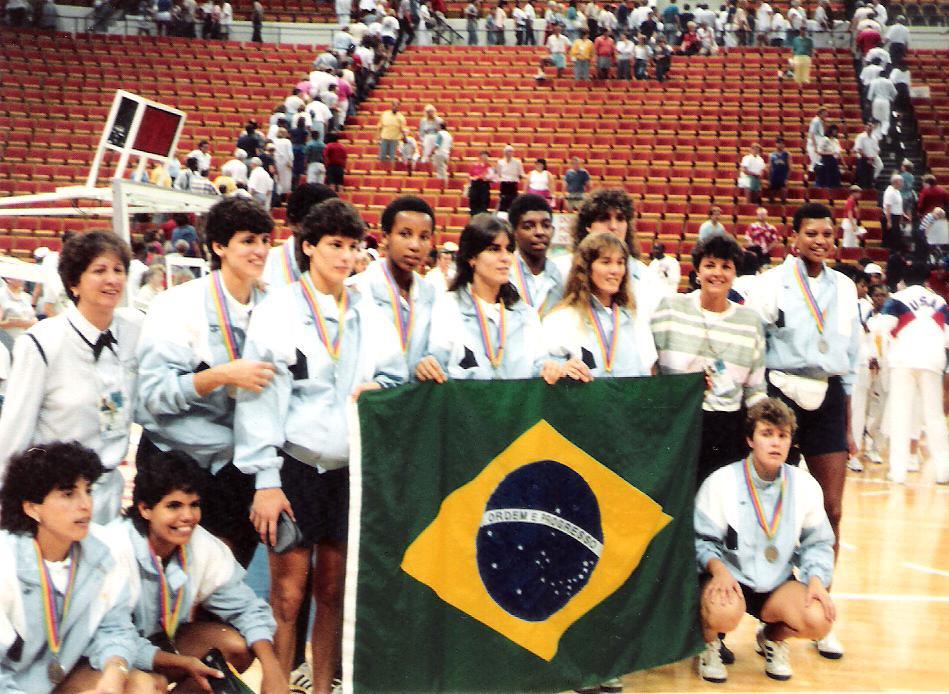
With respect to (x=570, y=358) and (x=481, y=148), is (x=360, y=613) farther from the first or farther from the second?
(x=481, y=148)

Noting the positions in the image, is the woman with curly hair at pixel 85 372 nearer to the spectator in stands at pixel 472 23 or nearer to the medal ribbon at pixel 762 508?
the medal ribbon at pixel 762 508

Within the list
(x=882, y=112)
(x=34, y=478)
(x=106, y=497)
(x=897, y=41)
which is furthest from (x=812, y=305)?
(x=897, y=41)

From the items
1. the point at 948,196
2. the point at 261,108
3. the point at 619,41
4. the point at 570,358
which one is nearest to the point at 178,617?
the point at 570,358

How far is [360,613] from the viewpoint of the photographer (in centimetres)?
341

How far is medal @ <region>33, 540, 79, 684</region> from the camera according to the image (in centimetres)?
299

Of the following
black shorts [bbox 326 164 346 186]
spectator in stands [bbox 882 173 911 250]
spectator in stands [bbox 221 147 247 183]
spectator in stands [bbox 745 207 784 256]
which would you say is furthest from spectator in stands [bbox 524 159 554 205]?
spectator in stands [bbox 882 173 911 250]

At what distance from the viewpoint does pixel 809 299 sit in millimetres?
4492

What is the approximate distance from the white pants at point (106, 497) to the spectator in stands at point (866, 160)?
1562cm

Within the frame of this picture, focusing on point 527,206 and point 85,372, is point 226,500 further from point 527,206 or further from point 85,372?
point 527,206

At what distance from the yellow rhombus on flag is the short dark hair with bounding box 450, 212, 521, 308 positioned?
18.8 inches

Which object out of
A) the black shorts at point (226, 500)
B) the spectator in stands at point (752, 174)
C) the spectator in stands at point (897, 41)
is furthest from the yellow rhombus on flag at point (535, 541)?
the spectator in stands at point (897, 41)

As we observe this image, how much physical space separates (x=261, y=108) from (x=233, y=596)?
18.4m

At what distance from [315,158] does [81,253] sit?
47.9ft

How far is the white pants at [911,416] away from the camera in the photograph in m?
8.66
